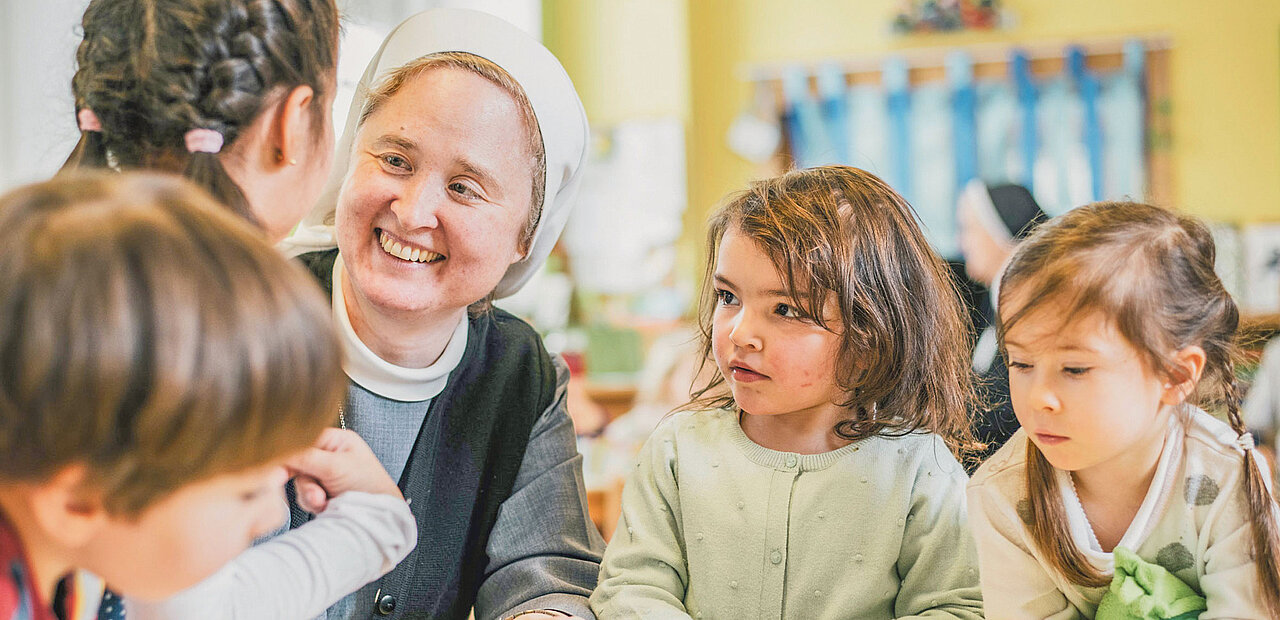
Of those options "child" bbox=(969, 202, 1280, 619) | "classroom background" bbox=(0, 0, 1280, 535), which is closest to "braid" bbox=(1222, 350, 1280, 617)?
"child" bbox=(969, 202, 1280, 619)

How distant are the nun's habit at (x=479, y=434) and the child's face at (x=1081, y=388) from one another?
0.60 metres

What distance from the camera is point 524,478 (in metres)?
1.43

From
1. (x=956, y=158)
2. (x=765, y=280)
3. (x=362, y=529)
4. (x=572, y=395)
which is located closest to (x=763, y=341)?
(x=765, y=280)

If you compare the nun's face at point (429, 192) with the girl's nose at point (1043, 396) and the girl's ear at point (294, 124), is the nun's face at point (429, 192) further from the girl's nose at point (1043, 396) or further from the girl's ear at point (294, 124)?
the girl's nose at point (1043, 396)

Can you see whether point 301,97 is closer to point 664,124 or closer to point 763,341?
point 763,341

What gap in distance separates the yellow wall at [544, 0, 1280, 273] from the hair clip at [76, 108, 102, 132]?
4.39 metres

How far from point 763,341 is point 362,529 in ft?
1.65

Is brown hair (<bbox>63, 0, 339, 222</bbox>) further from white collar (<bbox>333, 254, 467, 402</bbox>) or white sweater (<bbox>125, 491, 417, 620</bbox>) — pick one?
white sweater (<bbox>125, 491, 417, 620</bbox>)

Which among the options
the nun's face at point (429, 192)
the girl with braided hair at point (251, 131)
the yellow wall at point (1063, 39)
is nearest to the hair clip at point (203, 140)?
the girl with braided hair at point (251, 131)

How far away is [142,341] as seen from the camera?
2.06ft

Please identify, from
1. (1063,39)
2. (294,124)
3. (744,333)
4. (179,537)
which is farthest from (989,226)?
(179,537)

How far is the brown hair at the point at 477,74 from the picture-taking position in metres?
1.31

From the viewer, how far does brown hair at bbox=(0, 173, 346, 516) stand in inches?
24.0

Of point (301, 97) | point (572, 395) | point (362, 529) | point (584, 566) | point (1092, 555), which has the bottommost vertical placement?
point (572, 395)
